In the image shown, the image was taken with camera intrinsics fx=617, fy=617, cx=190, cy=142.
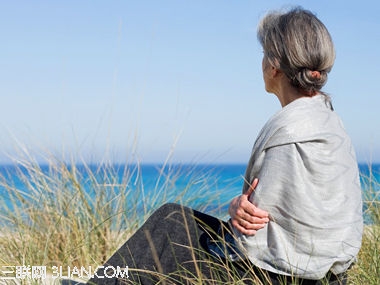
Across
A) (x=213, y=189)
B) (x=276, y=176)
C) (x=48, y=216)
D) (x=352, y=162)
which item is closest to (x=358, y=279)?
(x=352, y=162)

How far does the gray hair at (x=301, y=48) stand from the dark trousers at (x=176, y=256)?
59 centimetres

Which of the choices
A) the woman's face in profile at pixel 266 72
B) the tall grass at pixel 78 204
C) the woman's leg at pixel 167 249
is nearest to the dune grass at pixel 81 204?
the tall grass at pixel 78 204

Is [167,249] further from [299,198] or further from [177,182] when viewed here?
[177,182]

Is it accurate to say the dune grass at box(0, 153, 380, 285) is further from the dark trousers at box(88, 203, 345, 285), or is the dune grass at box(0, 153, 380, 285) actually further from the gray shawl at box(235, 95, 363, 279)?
the gray shawl at box(235, 95, 363, 279)

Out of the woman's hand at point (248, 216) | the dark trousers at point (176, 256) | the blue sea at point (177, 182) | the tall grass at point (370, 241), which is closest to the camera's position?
the woman's hand at point (248, 216)

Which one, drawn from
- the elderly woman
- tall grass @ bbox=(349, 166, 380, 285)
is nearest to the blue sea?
tall grass @ bbox=(349, 166, 380, 285)

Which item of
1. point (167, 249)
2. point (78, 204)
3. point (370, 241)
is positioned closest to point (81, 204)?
point (78, 204)

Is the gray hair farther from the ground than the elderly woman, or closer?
farther from the ground

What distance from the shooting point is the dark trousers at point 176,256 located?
7.07 ft

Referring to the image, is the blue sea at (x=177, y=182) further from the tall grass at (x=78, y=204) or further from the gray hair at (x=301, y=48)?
the gray hair at (x=301, y=48)

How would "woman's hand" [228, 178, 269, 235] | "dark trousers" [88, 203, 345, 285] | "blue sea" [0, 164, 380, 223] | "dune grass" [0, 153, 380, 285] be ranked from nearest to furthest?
"woman's hand" [228, 178, 269, 235]
"dark trousers" [88, 203, 345, 285]
"dune grass" [0, 153, 380, 285]
"blue sea" [0, 164, 380, 223]

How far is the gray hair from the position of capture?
2121 millimetres

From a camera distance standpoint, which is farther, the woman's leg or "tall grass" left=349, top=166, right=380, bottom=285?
"tall grass" left=349, top=166, right=380, bottom=285

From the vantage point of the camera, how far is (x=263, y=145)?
2.07m
